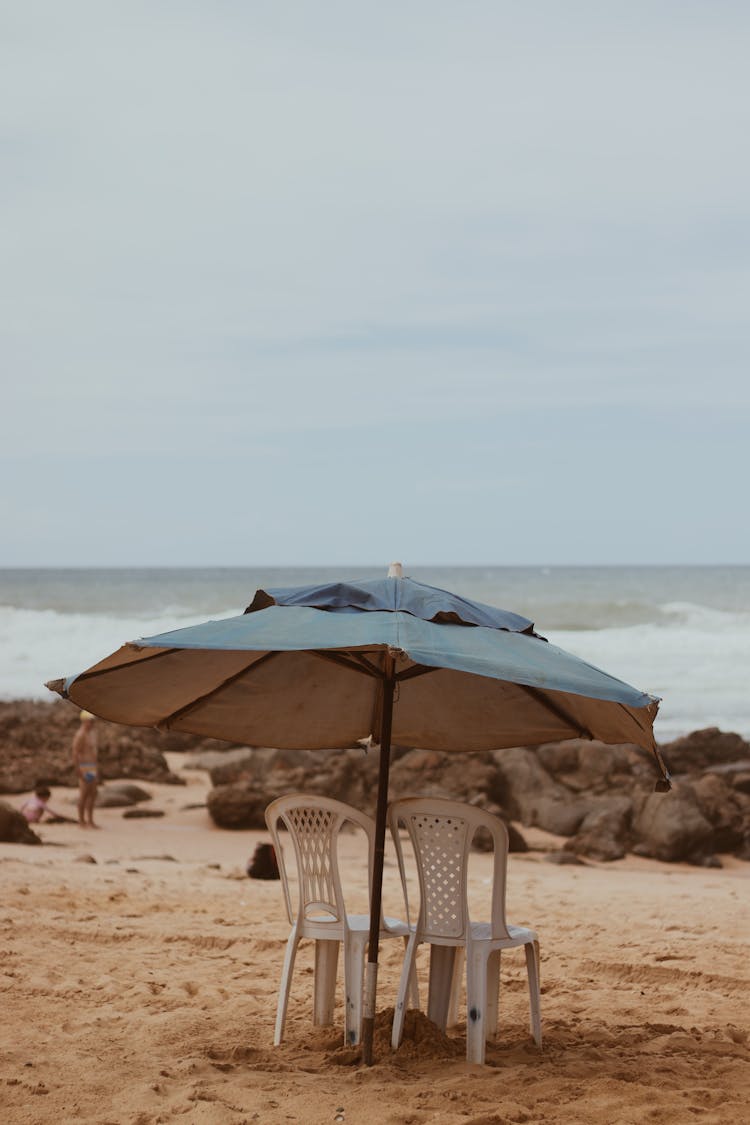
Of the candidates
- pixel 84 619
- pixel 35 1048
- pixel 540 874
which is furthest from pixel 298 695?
pixel 84 619

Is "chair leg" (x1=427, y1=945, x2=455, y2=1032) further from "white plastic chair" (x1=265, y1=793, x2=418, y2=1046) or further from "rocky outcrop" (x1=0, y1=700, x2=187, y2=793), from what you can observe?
"rocky outcrop" (x1=0, y1=700, x2=187, y2=793)

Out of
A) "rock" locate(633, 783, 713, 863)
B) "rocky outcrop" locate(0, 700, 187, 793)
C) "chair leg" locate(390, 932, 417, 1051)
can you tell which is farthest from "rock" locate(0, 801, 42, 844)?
"chair leg" locate(390, 932, 417, 1051)

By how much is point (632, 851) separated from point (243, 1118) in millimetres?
9431

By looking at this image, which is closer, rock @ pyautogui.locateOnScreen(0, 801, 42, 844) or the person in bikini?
rock @ pyautogui.locateOnScreen(0, 801, 42, 844)

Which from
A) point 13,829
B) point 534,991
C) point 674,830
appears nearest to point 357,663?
point 534,991

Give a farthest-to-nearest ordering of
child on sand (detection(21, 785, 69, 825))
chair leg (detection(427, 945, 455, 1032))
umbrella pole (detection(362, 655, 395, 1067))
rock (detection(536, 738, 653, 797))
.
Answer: rock (detection(536, 738, 653, 797)), child on sand (detection(21, 785, 69, 825)), chair leg (detection(427, 945, 455, 1032)), umbrella pole (detection(362, 655, 395, 1067))

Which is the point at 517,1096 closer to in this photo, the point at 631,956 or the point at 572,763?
the point at 631,956

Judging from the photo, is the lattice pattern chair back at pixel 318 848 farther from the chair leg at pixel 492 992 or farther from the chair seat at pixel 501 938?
the chair leg at pixel 492 992

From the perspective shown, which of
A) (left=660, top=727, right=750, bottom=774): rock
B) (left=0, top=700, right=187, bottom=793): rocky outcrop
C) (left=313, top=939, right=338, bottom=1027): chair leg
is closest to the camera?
(left=313, top=939, right=338, bottom=1027): chair leg

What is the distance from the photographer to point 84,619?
46781 millimetres

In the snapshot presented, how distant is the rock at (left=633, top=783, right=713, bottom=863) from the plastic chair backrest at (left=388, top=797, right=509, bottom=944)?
27.0 ft

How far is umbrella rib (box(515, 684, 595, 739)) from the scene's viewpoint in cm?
586

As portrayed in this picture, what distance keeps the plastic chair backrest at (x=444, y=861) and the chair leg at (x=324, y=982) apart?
689mm

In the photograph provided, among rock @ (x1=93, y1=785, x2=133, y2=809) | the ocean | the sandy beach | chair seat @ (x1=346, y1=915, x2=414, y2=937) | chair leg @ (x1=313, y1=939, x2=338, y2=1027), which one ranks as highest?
the ocean
